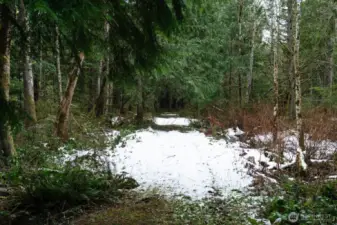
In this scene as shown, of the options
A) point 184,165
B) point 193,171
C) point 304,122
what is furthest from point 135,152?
point 304,122

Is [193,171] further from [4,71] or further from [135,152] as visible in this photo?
[4,71]

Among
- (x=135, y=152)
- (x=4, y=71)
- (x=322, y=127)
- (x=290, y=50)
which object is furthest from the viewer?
(x=135, y=152)

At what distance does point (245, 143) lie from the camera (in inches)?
295

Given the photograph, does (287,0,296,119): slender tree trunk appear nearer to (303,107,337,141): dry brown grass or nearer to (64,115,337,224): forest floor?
(303,107,337,141): dry brown grass

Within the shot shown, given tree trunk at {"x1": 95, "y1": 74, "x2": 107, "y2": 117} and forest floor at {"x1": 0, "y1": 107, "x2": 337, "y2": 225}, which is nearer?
forest floor at {"x1": 0, "y1": 107, "x2": 337, "y2": 225}

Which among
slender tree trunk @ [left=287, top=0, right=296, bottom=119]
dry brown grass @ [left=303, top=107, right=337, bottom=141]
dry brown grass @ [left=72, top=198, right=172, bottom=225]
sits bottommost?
dry brown grass @ [left=72, top=198, right=172, bottom=225]

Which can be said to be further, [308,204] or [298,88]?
[298,88]

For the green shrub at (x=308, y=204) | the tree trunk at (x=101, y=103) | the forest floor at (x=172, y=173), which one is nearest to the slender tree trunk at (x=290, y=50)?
the forest floor at (x=172, y=173)

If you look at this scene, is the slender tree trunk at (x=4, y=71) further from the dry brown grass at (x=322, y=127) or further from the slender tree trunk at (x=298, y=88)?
the dry brown grass at (x=322, y=127)

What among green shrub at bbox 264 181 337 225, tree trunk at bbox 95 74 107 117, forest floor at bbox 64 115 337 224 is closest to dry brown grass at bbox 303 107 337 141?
forest floor at bbox 64 115 337 224

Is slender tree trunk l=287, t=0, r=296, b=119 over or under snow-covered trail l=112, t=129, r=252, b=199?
over

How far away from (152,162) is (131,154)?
823 mm

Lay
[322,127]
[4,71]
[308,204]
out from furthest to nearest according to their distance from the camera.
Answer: [322,127] → [4,71] → [308,204]

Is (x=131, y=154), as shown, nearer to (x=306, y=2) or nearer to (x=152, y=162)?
(x=152, y=162)
